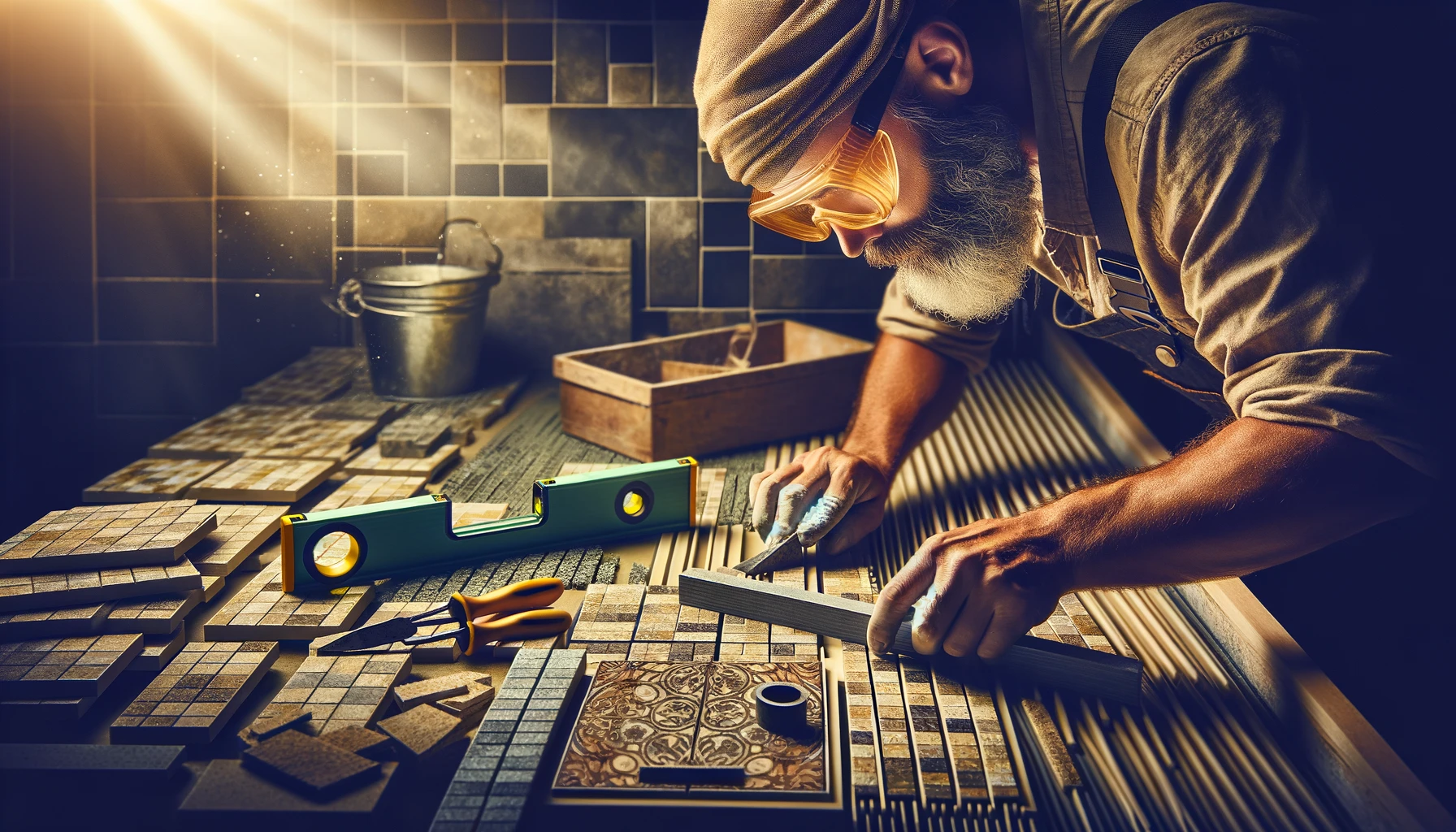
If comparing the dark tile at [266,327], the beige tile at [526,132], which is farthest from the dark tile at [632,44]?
the dark tile at [266,327]

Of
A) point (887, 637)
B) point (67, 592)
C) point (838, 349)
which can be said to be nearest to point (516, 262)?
point (838, 349)

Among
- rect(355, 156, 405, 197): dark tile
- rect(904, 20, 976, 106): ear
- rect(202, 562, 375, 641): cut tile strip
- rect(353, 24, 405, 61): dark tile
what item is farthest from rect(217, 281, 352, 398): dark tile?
rect(904, 20, 976, 106): ear

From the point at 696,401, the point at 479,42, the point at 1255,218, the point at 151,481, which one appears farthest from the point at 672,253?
the point at 1255,218

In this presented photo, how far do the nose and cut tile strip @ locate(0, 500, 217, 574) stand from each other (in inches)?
51.2

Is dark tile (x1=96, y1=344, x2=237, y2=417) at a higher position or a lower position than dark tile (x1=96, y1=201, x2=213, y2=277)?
lower

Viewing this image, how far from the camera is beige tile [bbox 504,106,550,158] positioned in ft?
13.0

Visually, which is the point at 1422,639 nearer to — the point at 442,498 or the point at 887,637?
the point at 887,637

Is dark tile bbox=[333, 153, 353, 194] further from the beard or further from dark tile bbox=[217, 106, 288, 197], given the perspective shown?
the beard

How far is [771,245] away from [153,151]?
7.37 feet

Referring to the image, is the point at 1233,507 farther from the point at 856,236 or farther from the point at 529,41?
the point at 529,41

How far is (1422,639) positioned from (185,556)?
2.14 meters

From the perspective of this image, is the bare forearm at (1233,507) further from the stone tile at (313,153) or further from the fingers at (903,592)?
the stone tile at (313,153)

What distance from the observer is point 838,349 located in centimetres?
340

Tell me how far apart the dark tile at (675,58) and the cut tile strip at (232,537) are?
216cm
